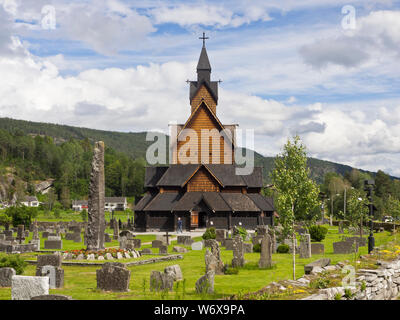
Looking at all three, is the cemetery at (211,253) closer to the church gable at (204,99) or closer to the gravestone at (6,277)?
the gravestone at (6,277)

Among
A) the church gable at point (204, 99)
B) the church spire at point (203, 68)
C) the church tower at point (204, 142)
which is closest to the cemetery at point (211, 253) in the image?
the church tower at point (204, 142)

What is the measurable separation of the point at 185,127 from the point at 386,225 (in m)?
27.9

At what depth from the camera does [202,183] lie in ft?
207

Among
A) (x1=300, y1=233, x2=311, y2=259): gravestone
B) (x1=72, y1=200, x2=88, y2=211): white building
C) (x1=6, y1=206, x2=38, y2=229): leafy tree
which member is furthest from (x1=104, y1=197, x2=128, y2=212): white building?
(x1=300, y1=233, x2=311, y2=259): gravestone

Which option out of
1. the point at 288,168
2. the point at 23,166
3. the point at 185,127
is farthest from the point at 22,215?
the point at 23,166

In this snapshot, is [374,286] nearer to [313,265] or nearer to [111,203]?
[313,265]

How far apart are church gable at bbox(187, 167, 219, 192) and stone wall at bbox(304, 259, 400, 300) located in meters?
42.7

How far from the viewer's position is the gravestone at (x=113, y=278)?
59.3 ft

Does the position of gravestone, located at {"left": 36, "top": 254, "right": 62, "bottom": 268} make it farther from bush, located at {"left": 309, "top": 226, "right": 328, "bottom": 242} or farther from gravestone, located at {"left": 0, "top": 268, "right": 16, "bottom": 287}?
bush, located at {"left": 309, "top": 226, "right": 328, "bottom": 242}

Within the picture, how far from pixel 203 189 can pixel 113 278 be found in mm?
44947

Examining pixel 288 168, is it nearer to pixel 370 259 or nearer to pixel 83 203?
pixel 370 259

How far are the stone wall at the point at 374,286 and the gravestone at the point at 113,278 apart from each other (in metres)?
7.11

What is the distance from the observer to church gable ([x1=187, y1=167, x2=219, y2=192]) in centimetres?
6300
